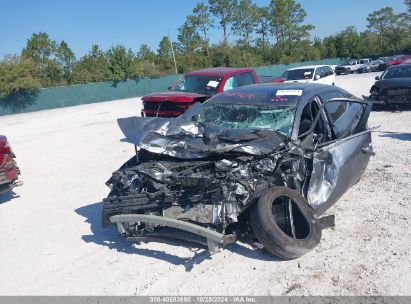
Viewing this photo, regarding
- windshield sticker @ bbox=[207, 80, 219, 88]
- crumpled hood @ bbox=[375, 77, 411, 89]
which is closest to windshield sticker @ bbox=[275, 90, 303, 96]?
windshield sticker @ bbox=[207, 80, 219, 88]

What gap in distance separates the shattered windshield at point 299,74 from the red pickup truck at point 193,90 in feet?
20.2

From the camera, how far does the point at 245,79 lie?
35.6 feet

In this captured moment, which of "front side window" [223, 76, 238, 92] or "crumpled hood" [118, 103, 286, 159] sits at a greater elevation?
"front side window" [223, 76, 238, 92]

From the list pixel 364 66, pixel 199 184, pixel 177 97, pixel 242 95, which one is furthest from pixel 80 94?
pixel 199 184

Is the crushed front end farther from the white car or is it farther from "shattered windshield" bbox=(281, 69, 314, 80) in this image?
"shattered windshield" bbox=(281, 69, 314, 80)

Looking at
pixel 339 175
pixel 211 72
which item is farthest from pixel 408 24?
pixel 339 175

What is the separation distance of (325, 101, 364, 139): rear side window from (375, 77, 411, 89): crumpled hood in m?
6.69

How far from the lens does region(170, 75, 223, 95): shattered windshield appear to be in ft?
32.8

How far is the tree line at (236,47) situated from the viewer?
44750 millimetres

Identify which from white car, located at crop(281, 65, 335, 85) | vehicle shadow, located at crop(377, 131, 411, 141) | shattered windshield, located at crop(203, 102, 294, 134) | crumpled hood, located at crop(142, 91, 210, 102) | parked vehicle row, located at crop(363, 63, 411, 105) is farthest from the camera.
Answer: white car, located at crop(281, 65, 335, 85)

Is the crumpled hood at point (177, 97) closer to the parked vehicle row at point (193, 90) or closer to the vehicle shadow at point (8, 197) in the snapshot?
the parked vehicle row at point (193, 90)

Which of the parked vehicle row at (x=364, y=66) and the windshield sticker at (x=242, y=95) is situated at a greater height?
the windshield sticker at (x=242, y=95)

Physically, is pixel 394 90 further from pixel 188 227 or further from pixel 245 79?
pixel 188 227

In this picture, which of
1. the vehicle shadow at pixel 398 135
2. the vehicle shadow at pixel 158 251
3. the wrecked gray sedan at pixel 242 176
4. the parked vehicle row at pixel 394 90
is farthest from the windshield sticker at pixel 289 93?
the parked vehicle row at pixel 394 90
